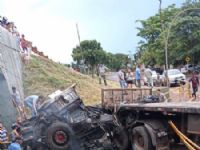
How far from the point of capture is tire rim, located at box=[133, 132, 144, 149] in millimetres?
13247

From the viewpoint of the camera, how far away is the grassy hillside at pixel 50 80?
24.4 metres

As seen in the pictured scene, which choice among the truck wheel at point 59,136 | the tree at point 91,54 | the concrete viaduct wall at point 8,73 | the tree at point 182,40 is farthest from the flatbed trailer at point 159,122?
the tree at point 91,54

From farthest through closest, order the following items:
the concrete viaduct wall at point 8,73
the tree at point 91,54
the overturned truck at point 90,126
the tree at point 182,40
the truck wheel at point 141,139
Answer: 1. the tree at point 91,54
2. the tree at point 182,40
3. the concrete viaduct wall at point 8,73
4. the overturned truck at point 90,126
5. the truck wheel at point 141,139

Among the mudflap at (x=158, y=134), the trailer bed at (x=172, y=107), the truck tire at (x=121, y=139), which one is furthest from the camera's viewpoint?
the truck tire at (x=121, y=139)

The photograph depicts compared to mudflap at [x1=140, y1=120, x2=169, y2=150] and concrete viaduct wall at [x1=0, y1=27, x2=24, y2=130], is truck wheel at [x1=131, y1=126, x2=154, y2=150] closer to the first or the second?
mudflap at [x1=140, y1=120, x2=169, y2=150]

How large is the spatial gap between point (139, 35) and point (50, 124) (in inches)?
2043

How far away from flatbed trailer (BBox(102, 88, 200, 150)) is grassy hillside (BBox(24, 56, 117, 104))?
9.60 m

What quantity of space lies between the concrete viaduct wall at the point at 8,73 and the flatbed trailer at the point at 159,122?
5.26m

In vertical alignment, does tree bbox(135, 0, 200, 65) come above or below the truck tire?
above

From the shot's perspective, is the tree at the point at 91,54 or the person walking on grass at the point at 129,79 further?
the tree at the point at 91,54

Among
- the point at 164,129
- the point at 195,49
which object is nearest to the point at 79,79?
the point at 164,129

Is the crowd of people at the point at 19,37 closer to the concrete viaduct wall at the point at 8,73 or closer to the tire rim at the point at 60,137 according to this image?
the concrete viaduct wall at the point at 8,73

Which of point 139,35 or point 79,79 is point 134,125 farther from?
point 139,35

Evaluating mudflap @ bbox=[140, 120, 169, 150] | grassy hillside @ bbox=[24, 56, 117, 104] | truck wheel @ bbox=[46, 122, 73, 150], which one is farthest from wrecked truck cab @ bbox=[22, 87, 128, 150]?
grassy hillside @ bbox=[24, 56, 117, 104]
